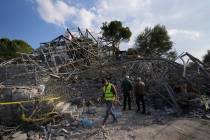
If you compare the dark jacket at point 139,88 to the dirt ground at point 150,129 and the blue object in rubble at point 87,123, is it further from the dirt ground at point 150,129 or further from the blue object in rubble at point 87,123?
the blue object in rubble at point 87,123

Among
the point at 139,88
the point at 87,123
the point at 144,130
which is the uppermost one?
the point at 139,88

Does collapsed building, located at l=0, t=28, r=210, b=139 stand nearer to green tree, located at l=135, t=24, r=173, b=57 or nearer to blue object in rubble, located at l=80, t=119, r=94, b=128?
blue object in rubble, located at l=80, t=119, r=94, b=128

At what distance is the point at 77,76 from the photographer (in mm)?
16531

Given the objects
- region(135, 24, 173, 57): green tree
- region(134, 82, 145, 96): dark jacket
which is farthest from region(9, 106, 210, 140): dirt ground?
region(135, 24, 173, 57): green tree

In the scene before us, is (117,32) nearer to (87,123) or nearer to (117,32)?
(117,32)

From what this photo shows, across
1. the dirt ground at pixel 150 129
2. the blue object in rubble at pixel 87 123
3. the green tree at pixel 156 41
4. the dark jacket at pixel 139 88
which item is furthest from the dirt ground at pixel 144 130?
the green tree at pixel 156 41

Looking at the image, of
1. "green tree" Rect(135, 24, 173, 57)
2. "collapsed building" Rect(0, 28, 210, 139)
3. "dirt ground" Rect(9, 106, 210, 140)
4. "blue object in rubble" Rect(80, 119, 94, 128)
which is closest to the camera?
"dirt ground" Rect(9, 106, 210, 140)

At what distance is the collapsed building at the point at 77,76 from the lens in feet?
36.8

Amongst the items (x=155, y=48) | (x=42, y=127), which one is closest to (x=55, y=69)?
(x=42, y=127)

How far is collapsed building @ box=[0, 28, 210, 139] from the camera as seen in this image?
441 inches

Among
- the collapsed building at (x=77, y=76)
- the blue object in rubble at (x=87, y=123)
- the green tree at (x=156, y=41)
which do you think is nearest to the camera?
the blue object in rubble at (x=87, y=123)

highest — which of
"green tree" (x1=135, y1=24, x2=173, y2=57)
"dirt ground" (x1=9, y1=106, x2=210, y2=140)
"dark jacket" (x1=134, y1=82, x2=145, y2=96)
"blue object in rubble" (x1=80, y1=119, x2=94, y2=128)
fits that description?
"green tree" (x1=135, y1=24, x2=173, y2=57)

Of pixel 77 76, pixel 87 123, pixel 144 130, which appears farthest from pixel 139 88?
pixel 77 76

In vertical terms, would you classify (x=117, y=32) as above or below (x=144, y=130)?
above
